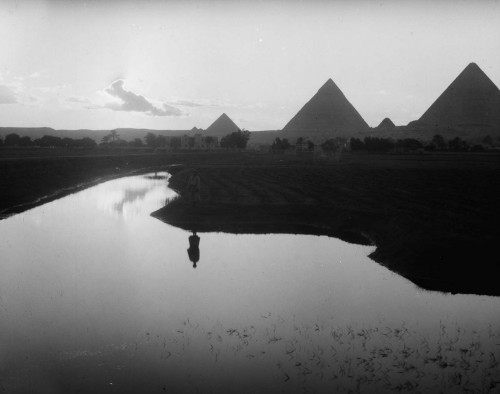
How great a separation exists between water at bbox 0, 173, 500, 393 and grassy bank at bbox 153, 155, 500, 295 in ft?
3.88

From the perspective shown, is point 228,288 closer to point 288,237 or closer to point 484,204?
point 288,237

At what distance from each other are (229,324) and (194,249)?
718 centimetres

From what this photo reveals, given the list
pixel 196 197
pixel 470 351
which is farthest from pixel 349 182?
pixel 470 351

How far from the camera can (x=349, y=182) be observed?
126 feet

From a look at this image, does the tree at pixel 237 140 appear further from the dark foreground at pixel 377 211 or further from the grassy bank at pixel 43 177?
the dark foreground at pixel 377 211

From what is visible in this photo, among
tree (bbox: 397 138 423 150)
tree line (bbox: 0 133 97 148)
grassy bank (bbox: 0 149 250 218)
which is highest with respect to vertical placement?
tree (bbox: 397 138 423 150)

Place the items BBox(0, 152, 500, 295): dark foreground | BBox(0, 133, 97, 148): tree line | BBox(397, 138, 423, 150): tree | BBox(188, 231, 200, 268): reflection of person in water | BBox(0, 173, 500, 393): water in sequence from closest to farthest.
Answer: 1. BBox(0, 173, 500, 393): water
2. BBox(0, 152, 500, 295): dark foreground
3. BBox(188, 231, 200, 268): reflection of person in water
4. BBox(0, 133, 97, 148): tree line
5. BBox(397, 138, 423, 150): tree

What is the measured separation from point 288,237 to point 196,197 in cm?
659

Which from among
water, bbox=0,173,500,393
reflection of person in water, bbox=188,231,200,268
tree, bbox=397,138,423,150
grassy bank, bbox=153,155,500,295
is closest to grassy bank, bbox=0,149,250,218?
grassy bank, bbox=153,155,500,295

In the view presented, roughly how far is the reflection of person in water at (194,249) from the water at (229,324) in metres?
0.20

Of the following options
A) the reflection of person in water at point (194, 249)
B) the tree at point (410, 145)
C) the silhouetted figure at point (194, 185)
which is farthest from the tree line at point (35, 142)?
the reflection of person in water at point (194, 249)

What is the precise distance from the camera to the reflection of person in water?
15.7m

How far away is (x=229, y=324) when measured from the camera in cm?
1002

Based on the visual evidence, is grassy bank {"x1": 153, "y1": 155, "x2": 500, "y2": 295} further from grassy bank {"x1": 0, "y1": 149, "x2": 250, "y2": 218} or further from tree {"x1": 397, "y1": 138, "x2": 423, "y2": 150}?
tree {"x1": 397, "y1": 138, "x2": 423, "y2": 150}
